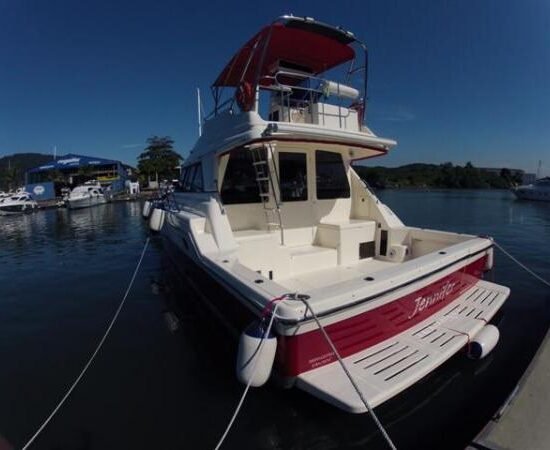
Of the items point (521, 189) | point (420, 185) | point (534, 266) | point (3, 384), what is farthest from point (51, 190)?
point (420, 185)

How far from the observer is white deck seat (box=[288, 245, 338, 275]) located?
193 inches

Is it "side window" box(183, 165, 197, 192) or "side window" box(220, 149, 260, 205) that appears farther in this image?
"side window" box(183, 165, 197, 192)

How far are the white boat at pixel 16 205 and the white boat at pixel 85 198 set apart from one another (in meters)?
2.97

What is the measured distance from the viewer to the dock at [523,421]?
227 cm

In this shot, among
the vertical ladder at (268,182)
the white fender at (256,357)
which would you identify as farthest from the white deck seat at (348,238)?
the white fender at (256,357)

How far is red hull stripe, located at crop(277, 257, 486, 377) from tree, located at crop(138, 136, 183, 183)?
190 feet

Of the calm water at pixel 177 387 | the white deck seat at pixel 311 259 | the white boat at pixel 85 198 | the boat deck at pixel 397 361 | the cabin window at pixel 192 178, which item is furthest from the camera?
the white boat at pixel 85 198

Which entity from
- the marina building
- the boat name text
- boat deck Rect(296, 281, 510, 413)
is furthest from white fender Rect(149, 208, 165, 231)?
the marina building

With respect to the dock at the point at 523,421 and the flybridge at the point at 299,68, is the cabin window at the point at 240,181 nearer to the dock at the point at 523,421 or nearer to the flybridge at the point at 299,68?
the flybridge at the point at 299,68

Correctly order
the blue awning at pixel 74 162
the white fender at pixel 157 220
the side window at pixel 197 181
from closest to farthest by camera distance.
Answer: the side window at pixel 197 181, the white fender at pixel 157 220, the blue awning at pixel 74 162

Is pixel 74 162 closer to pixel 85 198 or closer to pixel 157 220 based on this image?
pixel 85 198

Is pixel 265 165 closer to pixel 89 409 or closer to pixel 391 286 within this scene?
pixel 391 286

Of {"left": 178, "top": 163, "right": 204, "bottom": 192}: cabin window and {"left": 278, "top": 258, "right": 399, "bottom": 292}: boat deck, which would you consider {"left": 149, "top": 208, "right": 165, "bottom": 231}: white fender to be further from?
{"left": 278, "top": 258, "right": 399, "bottom": 292}: boat deck

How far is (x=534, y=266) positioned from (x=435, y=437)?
7.61m
